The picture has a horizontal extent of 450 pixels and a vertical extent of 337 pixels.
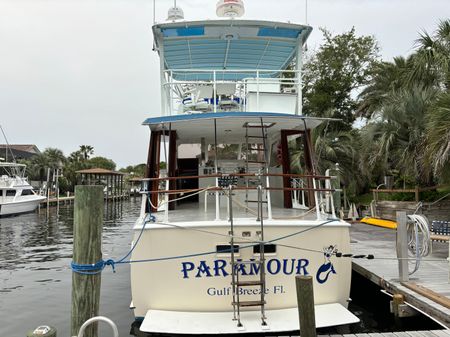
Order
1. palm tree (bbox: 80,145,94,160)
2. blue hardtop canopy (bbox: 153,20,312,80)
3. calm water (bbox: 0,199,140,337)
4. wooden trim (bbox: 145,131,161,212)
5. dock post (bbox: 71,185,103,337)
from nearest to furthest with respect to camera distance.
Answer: dock post (bbox: 71,185,103,337) < calm water (bbox: 0,199,140,337) < wooden trim (bbox: 145,131,161,212) < blue hardtop canopy (bbox: 153,20,312,80) < palm tree (bbox: 80,145,94,160)

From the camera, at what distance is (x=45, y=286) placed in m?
10.2

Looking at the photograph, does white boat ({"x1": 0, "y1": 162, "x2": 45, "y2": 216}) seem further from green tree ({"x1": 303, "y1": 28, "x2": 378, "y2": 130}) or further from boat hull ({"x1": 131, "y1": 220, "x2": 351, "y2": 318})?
boat hull ({"x1": 131, "y1": 220, "x2": 351, "y2": 318})

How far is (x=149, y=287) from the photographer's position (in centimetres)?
588

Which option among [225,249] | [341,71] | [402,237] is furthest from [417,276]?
[341,71]

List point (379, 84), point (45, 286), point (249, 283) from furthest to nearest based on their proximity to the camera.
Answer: point (379, 84) → point (45, 286) → point (249, 283)

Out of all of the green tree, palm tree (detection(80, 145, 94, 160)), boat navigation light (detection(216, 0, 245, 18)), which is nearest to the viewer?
boat navigation light (detection(216, 0, 245, 18))

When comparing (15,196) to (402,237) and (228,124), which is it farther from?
(402,237)

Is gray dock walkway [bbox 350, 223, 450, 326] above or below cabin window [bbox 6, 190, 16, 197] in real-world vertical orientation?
below

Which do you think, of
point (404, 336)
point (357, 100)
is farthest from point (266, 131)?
point (357, 100)

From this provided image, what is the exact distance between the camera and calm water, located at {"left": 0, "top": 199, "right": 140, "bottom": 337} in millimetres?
7543

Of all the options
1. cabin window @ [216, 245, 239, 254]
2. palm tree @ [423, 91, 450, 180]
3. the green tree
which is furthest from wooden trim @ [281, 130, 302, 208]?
the green tree

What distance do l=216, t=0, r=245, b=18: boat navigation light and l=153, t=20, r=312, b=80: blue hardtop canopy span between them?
1.66 ft

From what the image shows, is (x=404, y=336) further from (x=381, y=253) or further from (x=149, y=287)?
(x=381, y=253)

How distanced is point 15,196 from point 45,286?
1024 inches
